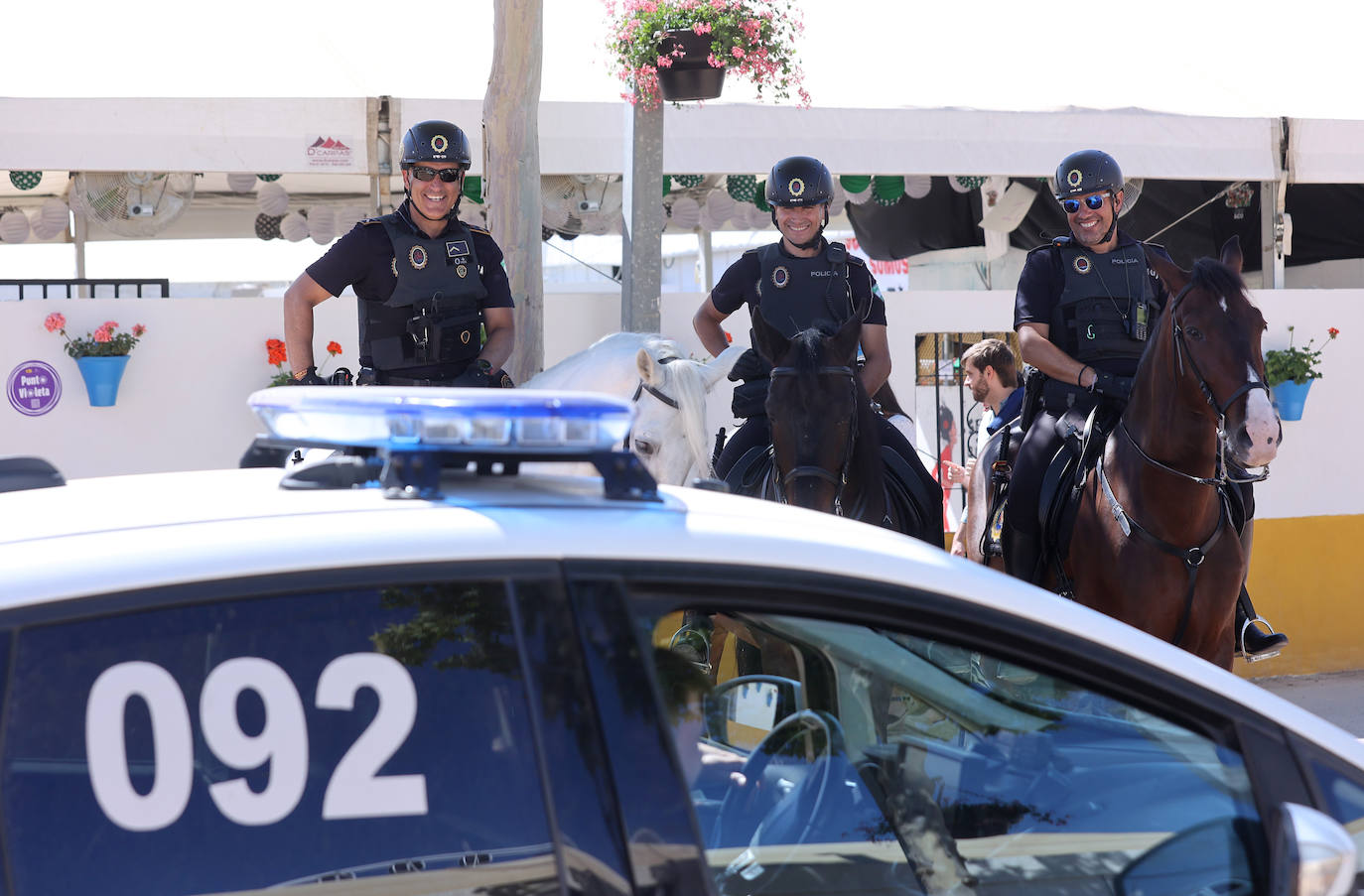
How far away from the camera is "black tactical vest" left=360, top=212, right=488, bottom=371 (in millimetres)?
5836

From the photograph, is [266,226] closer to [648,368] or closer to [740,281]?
[740,281]

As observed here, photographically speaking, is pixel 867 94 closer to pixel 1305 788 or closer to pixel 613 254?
pixel 613 254

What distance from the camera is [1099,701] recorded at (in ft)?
6.68

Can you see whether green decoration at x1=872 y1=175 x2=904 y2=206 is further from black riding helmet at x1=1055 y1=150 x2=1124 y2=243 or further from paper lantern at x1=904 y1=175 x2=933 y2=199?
black riding helmet at x1=1055 y1=150 x2=1124 y2=243

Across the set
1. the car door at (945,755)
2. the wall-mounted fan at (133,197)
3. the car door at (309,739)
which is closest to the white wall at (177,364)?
the wall-mounted fan at (133,197)

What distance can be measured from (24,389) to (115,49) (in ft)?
7.89

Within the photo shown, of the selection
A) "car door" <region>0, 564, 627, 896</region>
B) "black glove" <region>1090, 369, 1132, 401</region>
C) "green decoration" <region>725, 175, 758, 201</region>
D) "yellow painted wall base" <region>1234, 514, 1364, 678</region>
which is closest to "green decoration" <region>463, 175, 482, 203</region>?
"green decoration" <region>725, 175, 758, 201</region>

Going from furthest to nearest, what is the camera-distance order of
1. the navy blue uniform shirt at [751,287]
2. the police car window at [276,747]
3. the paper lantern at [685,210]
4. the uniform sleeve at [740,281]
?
the paper lantern at [685,210], the uniform sleeve at [740,281], the navy blue uniform shirt at [751,287], the police car window at [276,747]

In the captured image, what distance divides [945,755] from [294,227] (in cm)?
1407

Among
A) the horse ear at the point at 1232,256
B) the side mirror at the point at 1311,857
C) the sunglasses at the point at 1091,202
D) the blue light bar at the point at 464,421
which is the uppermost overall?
the sunglasses at the point at 1091,202

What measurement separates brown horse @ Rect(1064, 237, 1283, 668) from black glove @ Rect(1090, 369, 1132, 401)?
227 mm

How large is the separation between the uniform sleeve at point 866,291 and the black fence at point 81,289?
4.29 m

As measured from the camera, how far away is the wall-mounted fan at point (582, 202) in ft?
35.5

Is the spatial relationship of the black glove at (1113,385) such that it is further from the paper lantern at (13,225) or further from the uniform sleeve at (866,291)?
the paper lantern at (13,225)
